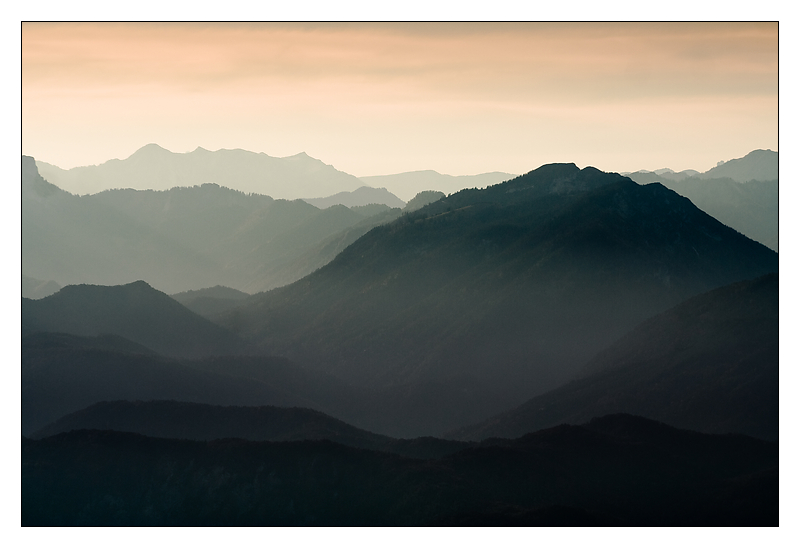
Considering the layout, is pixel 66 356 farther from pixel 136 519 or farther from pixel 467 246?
pixel 467 246

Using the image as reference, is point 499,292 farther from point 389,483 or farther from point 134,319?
point 389,483

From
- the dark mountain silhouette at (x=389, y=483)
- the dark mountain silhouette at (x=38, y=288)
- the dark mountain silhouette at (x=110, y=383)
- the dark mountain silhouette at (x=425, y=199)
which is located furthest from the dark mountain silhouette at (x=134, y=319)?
the dark mountain silhouette at (x=425, y=199)

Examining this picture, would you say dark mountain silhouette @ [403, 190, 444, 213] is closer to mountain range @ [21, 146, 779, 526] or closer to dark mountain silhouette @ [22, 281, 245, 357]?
mountain range @ [21, 146, 779, 526]

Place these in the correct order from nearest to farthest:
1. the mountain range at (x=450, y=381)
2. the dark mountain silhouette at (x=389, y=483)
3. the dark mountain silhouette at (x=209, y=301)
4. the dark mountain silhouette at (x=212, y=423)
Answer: the dark mountain silhouette at (x=389, y=483) → the mountain range at (x=450, y=381) → the dark mountain silhouette at (x=212, y=423) → the dark mountain silhouette at (x=209, y=301)

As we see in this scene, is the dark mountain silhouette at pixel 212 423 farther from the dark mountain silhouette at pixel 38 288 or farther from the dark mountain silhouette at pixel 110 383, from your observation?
the dark mountain silhouette at pixel 38 288

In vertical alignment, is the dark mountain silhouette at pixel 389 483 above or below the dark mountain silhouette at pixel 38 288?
below

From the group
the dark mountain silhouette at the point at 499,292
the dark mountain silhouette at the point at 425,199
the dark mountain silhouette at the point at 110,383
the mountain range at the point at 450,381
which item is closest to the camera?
the mountain range at the point at 450,381

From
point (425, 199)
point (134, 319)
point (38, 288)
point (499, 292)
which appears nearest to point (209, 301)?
point (134, 319)

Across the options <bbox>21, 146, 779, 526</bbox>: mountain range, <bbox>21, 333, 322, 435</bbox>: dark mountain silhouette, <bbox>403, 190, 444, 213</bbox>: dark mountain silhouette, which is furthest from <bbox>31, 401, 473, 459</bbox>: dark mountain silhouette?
<bbox>403, 190, 444, 213</bbox>: dark mountain silhouette
